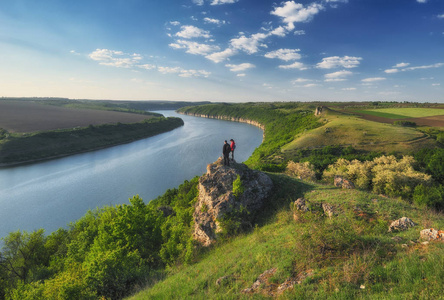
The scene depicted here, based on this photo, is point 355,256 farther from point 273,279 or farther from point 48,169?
point 48,169

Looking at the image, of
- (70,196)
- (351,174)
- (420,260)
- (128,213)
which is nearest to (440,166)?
(351,174)

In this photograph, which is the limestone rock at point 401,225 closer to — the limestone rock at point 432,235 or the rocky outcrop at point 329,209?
the limestone rock at point 432,235

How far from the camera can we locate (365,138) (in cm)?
5266

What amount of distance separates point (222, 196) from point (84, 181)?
44.3 meters

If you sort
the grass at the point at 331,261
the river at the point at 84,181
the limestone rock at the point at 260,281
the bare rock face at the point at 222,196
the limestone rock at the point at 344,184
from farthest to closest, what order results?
the river at the point at 84,181
the limestone rock at the point at 344,184
the bare rock face at the point at 222,196
the limestone rock at the point at 260,281
the grass at the point at 331,261

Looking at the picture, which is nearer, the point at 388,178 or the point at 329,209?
the point at 329,209

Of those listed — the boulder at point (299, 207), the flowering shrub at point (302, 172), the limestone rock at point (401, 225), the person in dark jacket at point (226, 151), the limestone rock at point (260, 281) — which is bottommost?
the flowering shrub at point (302, 172)

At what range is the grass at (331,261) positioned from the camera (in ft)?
19.1

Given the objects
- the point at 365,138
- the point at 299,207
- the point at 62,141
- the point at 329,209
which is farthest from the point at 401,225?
the point at 62,141

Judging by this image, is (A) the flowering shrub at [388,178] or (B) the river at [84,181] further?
(B) the river at [84,181]

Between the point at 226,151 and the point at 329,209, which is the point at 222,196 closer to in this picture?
the point at 226,151

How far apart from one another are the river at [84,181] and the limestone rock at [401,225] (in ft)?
123

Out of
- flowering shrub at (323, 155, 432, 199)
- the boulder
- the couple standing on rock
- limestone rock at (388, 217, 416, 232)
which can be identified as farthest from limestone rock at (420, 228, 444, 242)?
flowering shrub at (323, 155, 432, 199)

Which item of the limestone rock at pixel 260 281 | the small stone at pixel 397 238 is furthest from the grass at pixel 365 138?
the limestone rock at pixel 260 281
